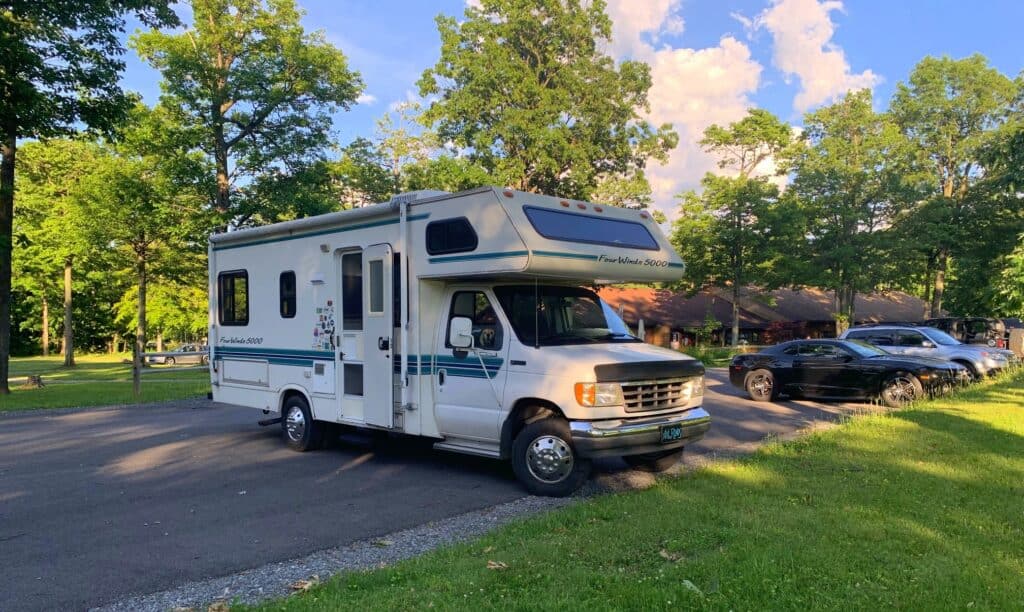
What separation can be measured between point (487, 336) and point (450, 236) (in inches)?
47.0

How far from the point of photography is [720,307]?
46.9 metres

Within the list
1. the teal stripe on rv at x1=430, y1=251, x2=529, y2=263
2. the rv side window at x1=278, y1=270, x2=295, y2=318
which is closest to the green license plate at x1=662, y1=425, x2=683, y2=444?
the teal stripe on rv at x1=430, y1=251, x2=529, y2=263

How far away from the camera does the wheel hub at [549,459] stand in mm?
7027

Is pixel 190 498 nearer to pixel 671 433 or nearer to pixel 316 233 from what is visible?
pixel 316 233

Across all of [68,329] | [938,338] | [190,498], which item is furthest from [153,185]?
[938,338]

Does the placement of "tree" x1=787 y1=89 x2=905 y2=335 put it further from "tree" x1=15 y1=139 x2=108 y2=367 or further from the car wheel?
"tree" x1=15 y1=139 x2=108 y2=367

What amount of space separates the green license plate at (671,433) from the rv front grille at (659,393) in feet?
0.77

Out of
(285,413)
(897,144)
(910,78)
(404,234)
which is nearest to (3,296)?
(285,413)

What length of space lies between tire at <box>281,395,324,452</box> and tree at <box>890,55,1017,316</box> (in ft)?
138

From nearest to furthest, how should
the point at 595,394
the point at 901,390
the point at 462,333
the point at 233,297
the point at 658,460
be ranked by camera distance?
the point at 595,394
the point at 462,333
the point at 658,460
the point at 233,297
the point at 901,390

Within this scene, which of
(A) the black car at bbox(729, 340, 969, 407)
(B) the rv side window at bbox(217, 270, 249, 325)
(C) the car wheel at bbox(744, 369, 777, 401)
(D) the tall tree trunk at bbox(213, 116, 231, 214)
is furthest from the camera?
(D) the tall tree trunk at bbox(213, 116, 231, 214)

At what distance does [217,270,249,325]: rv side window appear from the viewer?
1058cm

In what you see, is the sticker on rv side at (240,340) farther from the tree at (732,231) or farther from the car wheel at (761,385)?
the tree at (732,231)

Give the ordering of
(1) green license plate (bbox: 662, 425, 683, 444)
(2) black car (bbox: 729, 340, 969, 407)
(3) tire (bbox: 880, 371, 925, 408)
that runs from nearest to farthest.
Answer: (1) green license plate (bbox: 662, 425, 683, 444) → (3) tire (bbox: 880, 371, 925, 408) → (2) black car (bbox: 729, 340, 969, 407)
